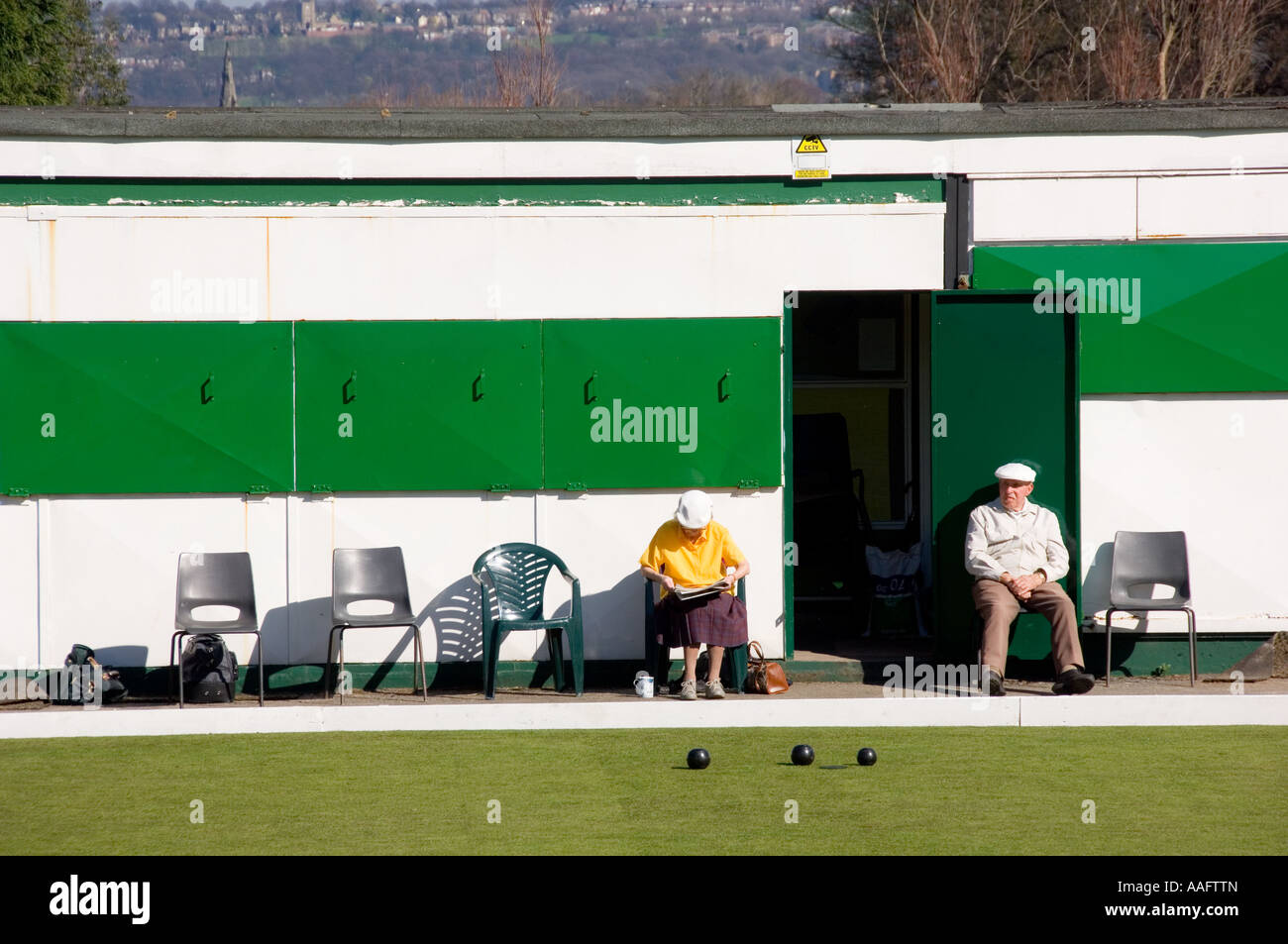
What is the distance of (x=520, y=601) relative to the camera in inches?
387

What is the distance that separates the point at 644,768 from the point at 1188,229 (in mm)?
5054

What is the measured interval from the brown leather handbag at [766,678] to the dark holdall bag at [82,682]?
12.3 feet

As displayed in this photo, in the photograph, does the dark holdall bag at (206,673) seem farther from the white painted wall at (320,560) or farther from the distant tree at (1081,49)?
the distant tree at (1081,49)

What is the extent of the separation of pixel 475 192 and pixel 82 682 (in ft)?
12.3

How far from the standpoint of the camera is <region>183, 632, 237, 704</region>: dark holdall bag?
9.43 metres

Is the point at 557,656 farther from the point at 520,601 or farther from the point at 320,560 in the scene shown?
the point at 320,560

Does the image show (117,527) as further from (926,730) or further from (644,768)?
(926,730)

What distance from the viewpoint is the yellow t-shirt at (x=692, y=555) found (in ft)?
31.0

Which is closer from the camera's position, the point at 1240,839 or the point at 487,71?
the point at 1240,839

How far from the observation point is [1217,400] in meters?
10.0

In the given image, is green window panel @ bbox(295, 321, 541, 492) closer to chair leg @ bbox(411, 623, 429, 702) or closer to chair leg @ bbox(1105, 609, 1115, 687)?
chair leg @ bbox(411, 623, 429, 702)

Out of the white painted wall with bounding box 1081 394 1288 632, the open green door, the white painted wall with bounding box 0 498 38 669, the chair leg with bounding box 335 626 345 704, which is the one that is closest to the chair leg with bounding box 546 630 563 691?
the chair leg with bounding box 335 626 345 704

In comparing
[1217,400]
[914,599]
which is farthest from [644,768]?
[1217,400]

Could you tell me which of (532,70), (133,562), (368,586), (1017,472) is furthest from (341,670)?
(532,70)
